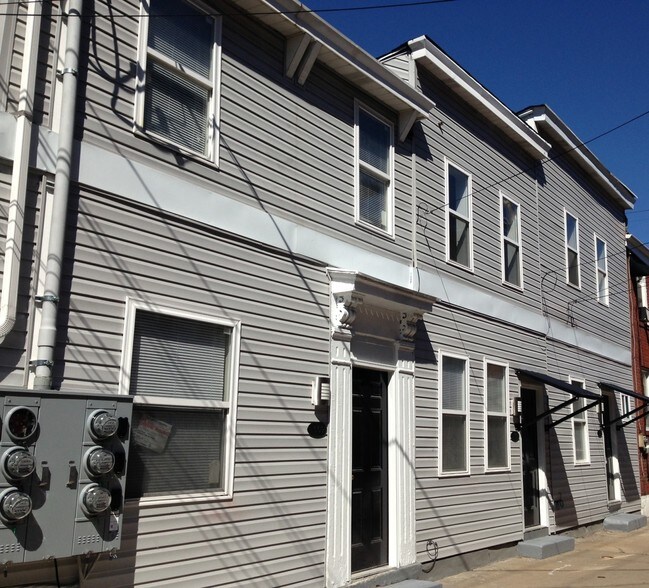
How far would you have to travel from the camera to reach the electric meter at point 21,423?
14.6ft

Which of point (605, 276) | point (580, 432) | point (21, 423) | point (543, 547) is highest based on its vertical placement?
point (605, 276)

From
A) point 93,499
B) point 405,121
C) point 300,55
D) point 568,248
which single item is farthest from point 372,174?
point 568,248

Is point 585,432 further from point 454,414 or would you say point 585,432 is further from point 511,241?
point 454,414

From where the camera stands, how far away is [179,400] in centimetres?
606

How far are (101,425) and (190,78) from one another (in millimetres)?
3414

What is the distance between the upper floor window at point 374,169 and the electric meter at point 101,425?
4461 millimetres

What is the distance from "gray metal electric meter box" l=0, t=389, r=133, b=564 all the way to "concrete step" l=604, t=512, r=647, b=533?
37.4ft

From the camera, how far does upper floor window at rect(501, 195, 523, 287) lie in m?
11.9

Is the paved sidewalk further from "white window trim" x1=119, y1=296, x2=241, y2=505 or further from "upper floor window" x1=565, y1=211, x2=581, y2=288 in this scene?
"upper floor window" x1=565, y1=211, x2=581, y2=288

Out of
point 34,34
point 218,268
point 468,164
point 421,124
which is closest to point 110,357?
point 218,268

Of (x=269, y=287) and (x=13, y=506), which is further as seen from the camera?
(x=269, y=287)

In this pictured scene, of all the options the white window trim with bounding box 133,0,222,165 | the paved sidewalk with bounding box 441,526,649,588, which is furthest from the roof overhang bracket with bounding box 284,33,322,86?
the paved sidewalk with bounding box 441,526,649,588

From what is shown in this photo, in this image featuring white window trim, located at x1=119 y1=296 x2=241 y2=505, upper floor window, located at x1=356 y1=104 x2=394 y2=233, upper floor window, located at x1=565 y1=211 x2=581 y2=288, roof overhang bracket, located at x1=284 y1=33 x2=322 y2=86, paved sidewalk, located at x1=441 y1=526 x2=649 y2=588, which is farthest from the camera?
upper floor window, located at x1=565 y1=211 x2=581 y2=288

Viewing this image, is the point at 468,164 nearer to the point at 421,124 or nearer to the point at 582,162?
the point at 421,124
